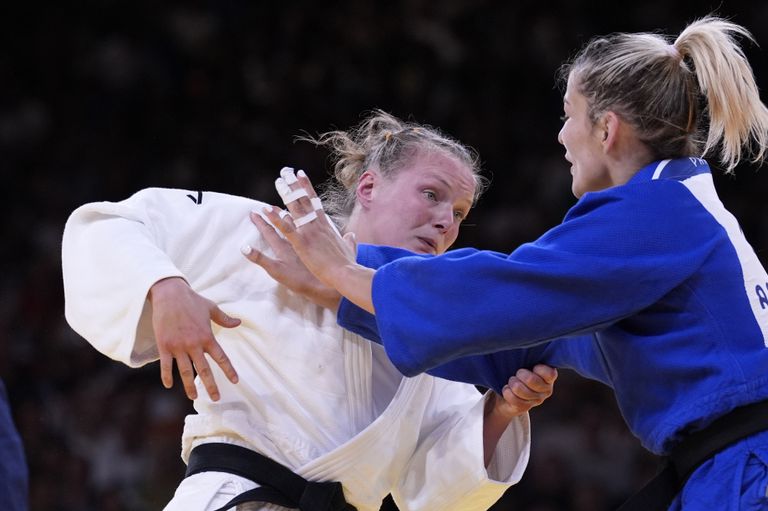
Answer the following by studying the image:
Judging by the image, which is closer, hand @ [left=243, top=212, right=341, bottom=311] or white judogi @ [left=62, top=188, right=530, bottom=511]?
white judogi @ [left=62, top=188, right=530, bottom=511]

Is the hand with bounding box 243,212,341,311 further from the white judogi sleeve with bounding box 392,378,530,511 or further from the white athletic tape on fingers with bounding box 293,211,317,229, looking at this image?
the white judogi sleeve with bounding box 392,378,530,511

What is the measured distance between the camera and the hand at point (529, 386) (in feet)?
8.14

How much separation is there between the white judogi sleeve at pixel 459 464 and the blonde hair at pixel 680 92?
0.90m

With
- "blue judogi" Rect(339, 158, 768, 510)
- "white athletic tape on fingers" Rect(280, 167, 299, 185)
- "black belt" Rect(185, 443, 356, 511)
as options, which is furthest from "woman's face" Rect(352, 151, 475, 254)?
"black belt" Rect(185, 443, 356, 511)

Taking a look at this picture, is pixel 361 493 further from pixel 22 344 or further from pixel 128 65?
pixel 128 65

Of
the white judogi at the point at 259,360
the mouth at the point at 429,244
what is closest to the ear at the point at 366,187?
the mouth at the point at 429,244

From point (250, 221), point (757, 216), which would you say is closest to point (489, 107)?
point (757, 216)

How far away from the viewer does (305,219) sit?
242cm

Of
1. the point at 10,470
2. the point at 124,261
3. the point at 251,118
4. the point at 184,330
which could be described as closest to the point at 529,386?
the point at 184,330

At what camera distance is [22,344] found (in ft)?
20.0

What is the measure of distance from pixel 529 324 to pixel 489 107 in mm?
5451

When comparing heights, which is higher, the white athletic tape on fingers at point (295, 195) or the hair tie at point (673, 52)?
the hair tie at point (673, 52)

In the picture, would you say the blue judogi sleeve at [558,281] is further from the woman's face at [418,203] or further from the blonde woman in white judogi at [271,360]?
the woman's face at [418,203]

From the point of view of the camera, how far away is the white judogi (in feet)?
7.80
